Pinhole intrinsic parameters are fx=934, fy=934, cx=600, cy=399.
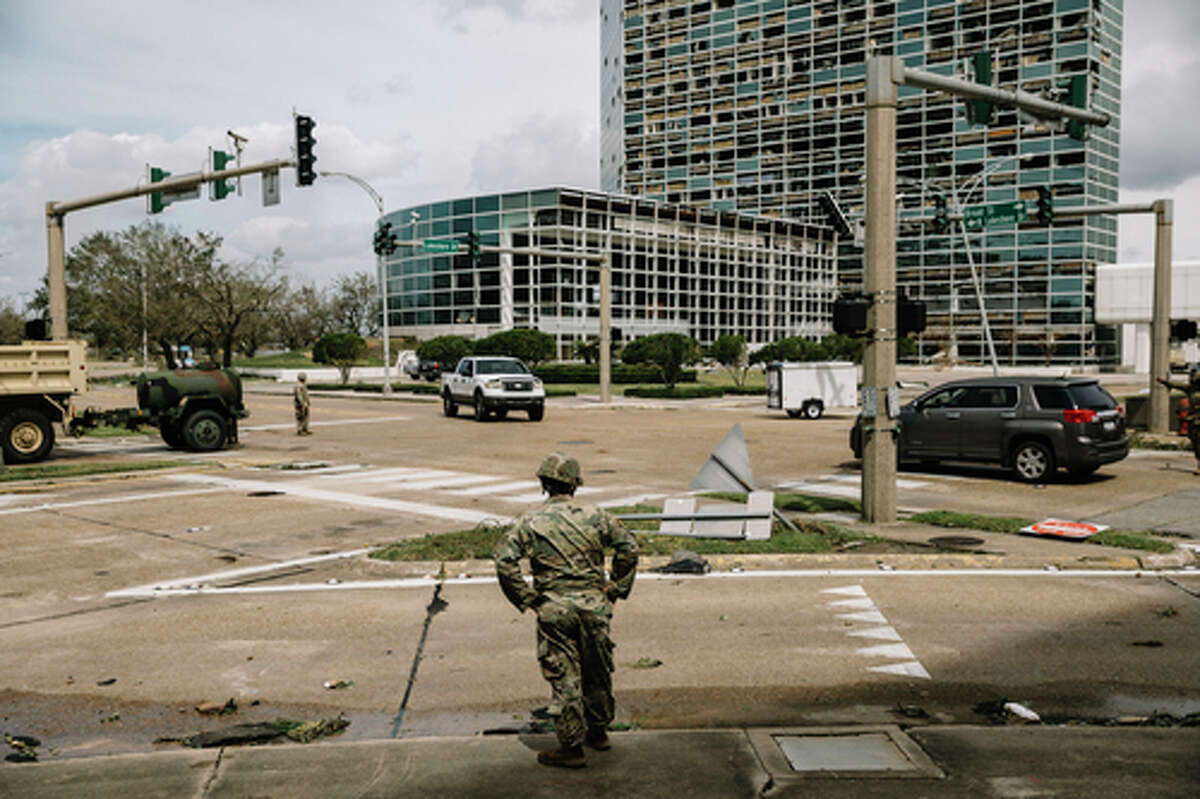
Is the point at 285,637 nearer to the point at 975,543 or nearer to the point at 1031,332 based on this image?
the point at 975,543

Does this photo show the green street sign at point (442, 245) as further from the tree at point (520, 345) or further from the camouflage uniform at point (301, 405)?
the tree at point (520, 345)

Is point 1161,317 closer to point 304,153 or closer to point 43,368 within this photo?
point 304,153

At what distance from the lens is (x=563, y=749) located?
4684mm

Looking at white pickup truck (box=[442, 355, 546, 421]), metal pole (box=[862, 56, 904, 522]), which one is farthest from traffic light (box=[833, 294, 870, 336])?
white pickup truck (box=[442, 355, 546, 421])

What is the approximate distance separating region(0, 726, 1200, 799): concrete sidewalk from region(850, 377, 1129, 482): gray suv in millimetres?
10763

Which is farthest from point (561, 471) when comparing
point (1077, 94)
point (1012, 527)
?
point (1077, 94)

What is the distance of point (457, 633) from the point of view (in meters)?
7.39

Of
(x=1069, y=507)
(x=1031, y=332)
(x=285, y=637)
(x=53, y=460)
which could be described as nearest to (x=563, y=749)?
(x=285, y=637)

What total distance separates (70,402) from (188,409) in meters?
2.56

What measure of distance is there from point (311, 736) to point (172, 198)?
1926 cm

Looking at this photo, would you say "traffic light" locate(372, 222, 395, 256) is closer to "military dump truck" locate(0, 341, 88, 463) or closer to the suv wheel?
"military dump truck" locate(0, 341, 88, 463)

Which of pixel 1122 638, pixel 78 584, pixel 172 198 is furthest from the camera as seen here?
pixel 172 198

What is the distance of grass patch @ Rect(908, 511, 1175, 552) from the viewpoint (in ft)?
32.8

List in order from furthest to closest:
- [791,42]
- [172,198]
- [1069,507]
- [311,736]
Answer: [791,42]
[172,198]
[1069,507]
[311,736]
